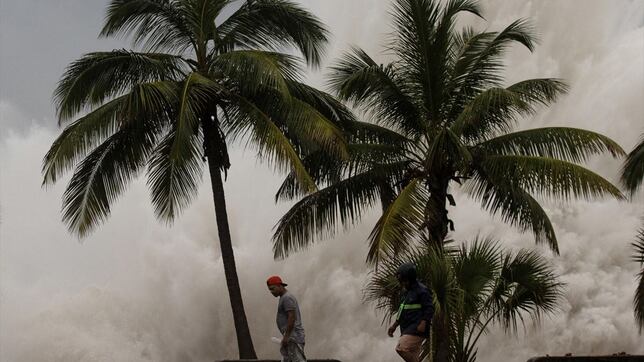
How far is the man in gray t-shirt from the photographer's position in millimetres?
12938

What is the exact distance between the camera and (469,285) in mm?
15625

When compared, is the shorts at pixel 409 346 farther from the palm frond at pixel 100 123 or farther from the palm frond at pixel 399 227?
the palm frond at pixel 100 123

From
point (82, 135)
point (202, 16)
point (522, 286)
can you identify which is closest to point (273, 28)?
point (202, 16)

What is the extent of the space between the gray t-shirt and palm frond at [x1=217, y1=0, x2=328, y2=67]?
10.5 metres

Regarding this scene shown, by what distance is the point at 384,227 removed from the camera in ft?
56.4

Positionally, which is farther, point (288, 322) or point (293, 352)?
point (293, 352)

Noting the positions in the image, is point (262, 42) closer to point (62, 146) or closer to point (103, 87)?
point (103, 87)

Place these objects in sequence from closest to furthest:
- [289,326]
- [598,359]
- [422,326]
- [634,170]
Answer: [422,326]
[289,326]
[598,359]
[634,170]

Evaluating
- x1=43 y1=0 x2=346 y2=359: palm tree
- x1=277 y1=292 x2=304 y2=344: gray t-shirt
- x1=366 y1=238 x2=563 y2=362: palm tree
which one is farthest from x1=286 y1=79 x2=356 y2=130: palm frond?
x1=277 y1=292 x2=304 y2=344: gray t-shirt

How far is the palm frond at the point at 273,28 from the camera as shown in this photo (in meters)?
22.6

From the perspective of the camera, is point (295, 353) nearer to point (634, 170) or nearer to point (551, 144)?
point (551, 144)

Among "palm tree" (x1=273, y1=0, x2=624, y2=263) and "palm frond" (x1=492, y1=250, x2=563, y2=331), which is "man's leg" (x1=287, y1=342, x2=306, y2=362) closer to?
"palm frond" (x1=492, y1=250, x2=563, y2=331)

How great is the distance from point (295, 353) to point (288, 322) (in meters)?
0.55

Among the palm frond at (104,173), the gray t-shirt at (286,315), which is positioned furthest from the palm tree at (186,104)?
Answer: the gray t-shirt at (286,315)
